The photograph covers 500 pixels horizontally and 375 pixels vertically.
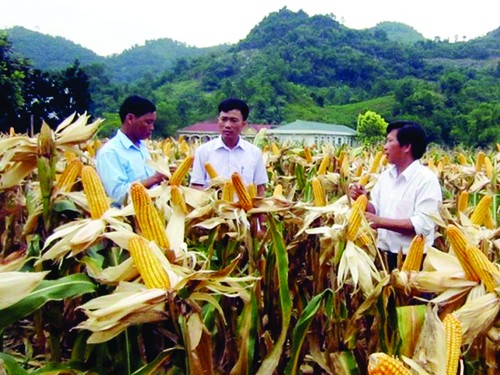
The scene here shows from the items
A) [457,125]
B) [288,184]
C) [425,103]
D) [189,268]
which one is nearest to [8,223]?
[189,268]

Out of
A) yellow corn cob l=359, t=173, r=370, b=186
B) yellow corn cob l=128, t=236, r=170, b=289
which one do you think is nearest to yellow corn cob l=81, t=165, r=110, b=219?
yellow corn cob l=128, t=236, r=170, b=289

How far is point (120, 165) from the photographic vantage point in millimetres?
3383

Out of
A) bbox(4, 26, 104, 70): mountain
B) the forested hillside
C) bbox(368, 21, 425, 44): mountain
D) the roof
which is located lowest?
the roof

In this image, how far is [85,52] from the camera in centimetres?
10662

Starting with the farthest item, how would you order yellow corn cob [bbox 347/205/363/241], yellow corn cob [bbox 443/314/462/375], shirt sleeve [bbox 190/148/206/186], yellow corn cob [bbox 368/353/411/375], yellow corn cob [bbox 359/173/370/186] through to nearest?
1. yellow corn cob [bbox 359/173/370/186]
2. shirt sleeve [bbox 190/148/206/186]
3. yellow corn cob [bbox 347/205/363/241]
4. yellow corn cob [bbox 443/314/462/375]
5. yellow corn cob [bbox 368/353/411/375]

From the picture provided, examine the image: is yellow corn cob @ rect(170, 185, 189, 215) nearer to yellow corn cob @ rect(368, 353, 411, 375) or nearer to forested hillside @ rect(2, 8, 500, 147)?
yellow corn cob @ rect(368, 353, 411, 375)

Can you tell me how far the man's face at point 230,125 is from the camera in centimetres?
390

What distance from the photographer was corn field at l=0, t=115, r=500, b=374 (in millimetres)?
1599

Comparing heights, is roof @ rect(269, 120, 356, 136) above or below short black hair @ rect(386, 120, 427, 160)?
below

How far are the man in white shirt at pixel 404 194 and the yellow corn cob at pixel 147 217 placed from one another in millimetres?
1410

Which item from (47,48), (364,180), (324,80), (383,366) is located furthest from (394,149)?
(47,48)

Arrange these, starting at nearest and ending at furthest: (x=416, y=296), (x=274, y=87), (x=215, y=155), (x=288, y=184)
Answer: (x=416, y=296), (x=215, y=155), (x=288, y=184), (x=274, y=87)

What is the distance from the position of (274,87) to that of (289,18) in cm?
4543

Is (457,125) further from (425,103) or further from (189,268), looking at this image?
(189,268)
